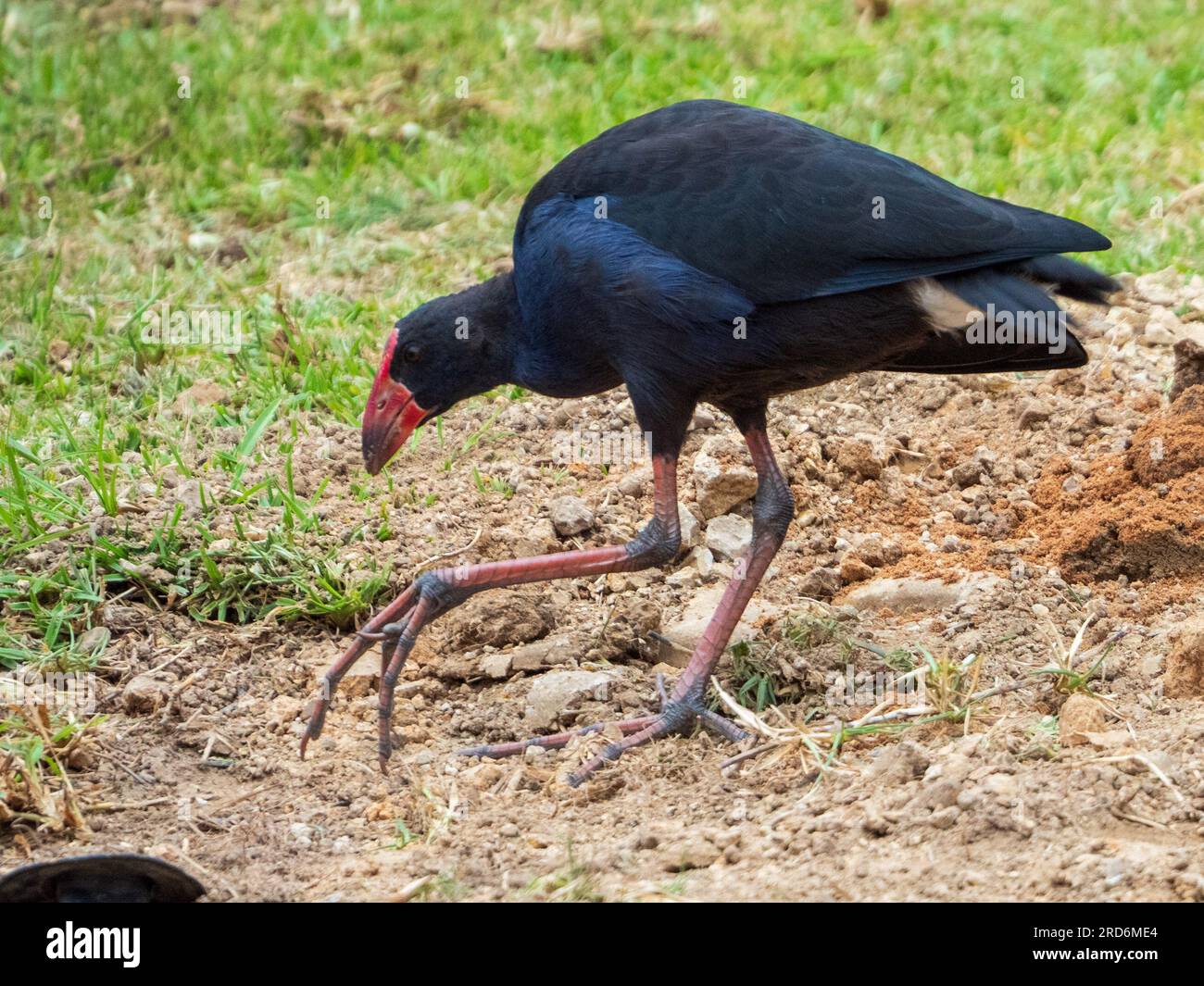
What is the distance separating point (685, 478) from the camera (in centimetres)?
566

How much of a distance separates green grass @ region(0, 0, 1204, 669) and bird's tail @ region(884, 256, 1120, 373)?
66.9 inches

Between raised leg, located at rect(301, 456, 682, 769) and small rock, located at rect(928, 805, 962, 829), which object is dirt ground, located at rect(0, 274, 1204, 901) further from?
raised leg, located at rect(301, 456, 682, 769)

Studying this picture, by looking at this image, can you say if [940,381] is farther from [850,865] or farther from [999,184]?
[850,865]

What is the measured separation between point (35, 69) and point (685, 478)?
5.21 metres

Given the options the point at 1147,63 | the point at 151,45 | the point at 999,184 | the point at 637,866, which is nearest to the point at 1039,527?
the point at 637,866

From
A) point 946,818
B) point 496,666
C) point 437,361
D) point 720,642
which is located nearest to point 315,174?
point 437,361

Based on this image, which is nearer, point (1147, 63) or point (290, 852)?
point (290, 852)

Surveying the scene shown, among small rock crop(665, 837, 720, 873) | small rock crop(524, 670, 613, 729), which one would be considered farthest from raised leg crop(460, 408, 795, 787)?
small rock crop(665, 837, 720, 873)

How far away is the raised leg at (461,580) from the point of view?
444 centimetres

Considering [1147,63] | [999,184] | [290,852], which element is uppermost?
[1147,63]

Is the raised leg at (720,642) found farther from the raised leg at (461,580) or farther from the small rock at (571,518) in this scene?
the small rock at (571,518)

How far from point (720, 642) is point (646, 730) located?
0.37 m

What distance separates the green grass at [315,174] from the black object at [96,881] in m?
1.27

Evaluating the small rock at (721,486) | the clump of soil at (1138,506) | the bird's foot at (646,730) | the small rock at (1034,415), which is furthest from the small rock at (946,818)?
the small rock at (1034,415)
